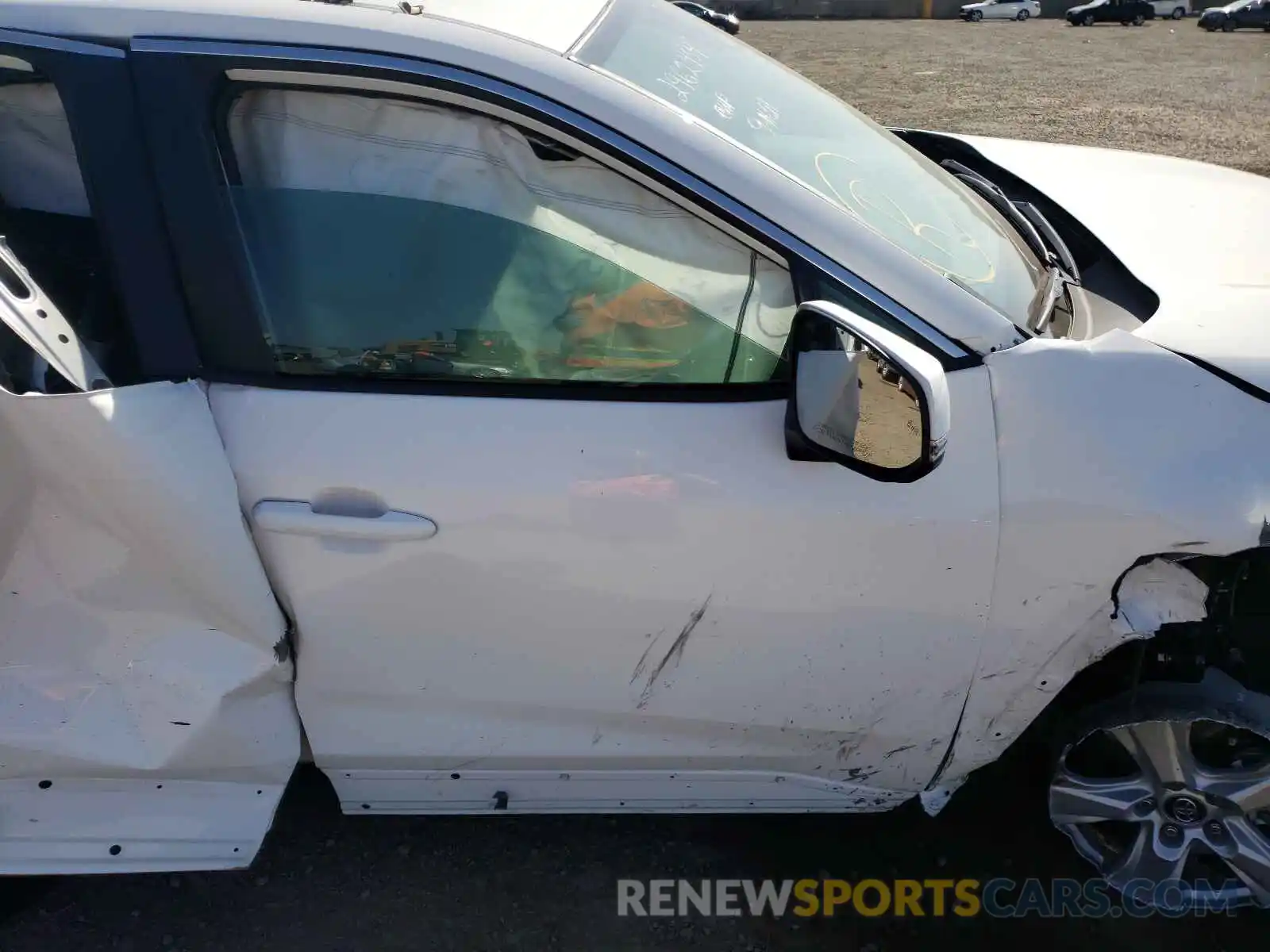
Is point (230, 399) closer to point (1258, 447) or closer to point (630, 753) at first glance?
point (630, 753)

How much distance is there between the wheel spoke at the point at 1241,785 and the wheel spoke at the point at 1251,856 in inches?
1.9

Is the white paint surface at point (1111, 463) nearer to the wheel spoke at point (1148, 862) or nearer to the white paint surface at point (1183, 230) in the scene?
the white paint surface at point (1183, 230)

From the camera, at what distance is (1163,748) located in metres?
2.01

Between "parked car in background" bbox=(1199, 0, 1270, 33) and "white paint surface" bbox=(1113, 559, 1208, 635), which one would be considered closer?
"white paint surface" bbox=(1113, 559, 1208, 635)

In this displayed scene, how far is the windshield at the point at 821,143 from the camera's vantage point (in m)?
1.81

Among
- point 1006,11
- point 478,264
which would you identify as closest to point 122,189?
point 478,264

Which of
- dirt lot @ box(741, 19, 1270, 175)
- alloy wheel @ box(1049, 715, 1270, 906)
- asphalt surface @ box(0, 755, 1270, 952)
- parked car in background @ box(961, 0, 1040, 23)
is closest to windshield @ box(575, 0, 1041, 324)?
alloy wheel @ box(1049, 715, 1270, 906)

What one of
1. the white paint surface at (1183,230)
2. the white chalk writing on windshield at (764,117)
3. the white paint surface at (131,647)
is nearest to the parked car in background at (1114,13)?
the white paint surface at (1183,230)

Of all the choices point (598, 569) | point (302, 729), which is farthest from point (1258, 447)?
point (302, 729)

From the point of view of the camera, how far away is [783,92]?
226 centimetres

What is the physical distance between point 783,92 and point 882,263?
0.81 meters

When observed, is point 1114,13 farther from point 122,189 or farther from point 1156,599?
point 122,189

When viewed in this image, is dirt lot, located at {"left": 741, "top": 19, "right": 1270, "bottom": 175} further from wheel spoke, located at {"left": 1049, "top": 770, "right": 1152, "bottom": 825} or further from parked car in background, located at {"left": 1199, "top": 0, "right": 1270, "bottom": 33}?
wheel spoke, located at {"left": 1049, "top": 770, "right": 1152, "bottom": 825}

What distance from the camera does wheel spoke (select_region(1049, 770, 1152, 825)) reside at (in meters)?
2.07
